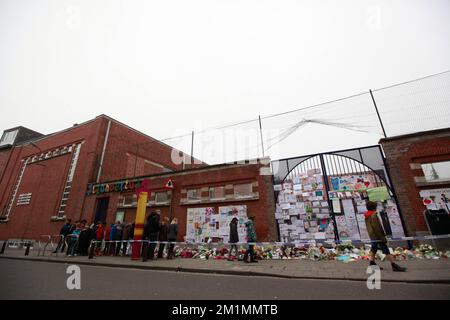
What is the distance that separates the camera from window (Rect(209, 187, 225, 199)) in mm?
12327

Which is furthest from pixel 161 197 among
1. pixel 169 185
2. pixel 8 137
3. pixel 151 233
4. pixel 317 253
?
pixel 8 137

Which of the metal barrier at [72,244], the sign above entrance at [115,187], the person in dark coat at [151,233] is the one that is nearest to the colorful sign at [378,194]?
the person in dark coat at [151,233]

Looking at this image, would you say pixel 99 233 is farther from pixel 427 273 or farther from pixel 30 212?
pixel 427 273

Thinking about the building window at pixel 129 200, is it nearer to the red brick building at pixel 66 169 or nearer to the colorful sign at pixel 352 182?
the red brick building at pixel 66 169

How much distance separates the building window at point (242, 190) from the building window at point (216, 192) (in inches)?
32.1

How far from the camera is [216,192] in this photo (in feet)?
41.3

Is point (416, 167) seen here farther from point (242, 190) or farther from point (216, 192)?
point (216, 192)

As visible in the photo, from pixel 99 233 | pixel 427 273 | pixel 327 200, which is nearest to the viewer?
pixel 427 273

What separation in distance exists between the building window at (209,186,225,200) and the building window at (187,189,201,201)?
2.63 feet

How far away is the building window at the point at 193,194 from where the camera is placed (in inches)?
511

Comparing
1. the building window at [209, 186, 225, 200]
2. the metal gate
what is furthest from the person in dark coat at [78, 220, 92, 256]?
the metal gate

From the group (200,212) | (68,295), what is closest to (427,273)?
(68,295)
